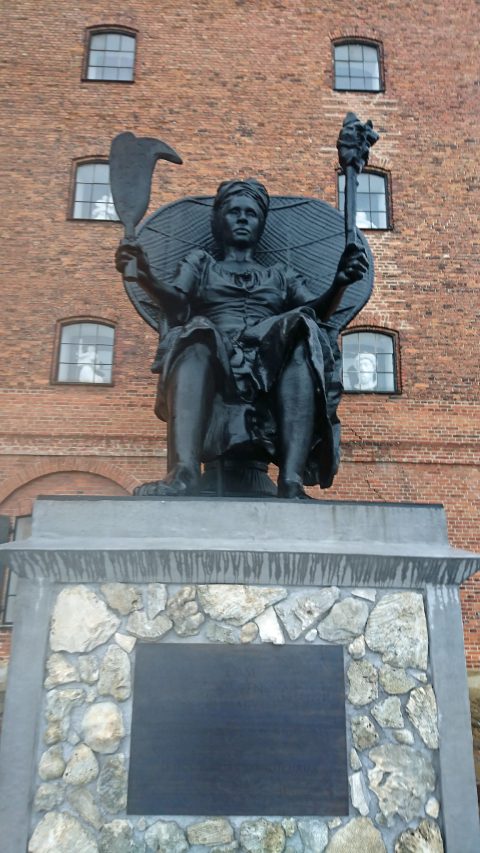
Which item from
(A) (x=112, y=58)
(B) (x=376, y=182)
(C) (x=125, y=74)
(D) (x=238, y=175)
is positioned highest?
(A) (x=112, y=58)

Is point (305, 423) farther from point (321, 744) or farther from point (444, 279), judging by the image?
point (444, 279)

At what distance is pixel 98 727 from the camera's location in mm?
2516

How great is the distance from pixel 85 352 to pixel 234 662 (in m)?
10.2

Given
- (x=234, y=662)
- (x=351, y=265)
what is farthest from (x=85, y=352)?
(x=234, y=662)

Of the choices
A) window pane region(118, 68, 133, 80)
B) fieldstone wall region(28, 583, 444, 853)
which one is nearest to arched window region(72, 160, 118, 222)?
window pane region(118, 68, 133, 80)

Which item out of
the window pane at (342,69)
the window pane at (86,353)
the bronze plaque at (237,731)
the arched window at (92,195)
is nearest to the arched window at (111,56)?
the arched window at (92,195)

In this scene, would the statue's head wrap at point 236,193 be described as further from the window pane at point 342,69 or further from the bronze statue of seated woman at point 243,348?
the window pane at point 342,69

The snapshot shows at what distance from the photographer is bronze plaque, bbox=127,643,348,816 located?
246 centimetres

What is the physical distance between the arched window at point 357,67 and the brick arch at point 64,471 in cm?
828

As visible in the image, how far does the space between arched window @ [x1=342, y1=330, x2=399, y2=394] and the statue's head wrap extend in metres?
8.08

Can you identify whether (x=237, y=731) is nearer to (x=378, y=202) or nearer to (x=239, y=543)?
(x=239, y=543)

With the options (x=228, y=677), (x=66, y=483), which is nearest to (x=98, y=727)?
(x=228, y=677)

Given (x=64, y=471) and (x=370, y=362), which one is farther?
(x=370, y=362)

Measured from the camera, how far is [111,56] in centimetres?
1372
